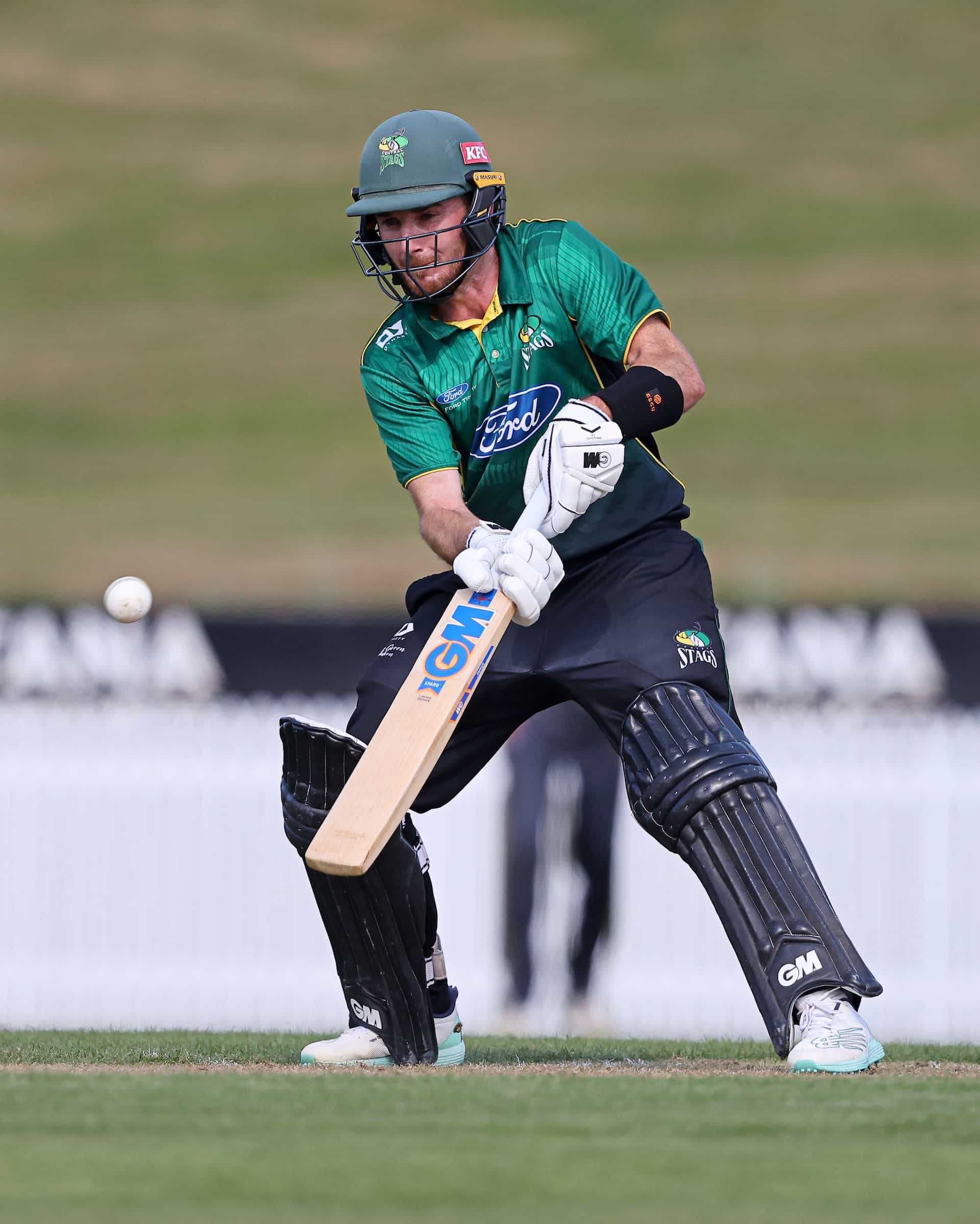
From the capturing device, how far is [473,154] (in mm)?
4469

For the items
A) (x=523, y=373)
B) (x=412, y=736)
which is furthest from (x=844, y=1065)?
(x=523, y=373)

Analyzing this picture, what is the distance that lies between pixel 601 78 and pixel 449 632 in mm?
23566

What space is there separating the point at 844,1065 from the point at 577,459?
1257 mm

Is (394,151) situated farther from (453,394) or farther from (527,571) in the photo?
(527,571)

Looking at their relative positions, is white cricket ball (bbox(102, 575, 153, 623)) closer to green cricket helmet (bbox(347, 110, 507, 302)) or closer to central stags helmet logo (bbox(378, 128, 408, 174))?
green cricket helmet (bbox(347, 110, 507, 302))

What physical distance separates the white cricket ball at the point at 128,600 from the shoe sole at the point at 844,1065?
1.84 meters

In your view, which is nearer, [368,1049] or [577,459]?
[577,459]

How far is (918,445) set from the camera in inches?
790

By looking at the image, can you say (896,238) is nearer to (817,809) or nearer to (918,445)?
(918,445)

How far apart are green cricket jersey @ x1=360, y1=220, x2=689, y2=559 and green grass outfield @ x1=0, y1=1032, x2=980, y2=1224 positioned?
123cm

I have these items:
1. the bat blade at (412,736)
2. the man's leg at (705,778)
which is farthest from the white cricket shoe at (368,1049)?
the man's leg at (705,778)

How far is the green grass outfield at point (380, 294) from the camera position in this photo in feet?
58.5

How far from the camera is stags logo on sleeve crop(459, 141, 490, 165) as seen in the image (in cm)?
444

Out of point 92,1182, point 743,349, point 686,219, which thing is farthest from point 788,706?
point 686,219
